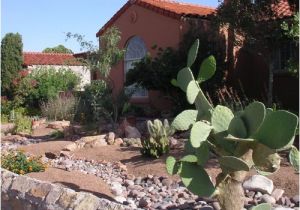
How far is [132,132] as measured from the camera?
11.9m

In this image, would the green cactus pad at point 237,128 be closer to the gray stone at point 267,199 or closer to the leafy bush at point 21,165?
the gray stone at point 267,199

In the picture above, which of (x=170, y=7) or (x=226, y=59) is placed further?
(x=170, y=7)

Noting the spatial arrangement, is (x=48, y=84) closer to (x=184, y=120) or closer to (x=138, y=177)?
(x=138, y=177)

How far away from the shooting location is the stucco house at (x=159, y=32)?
656 inches

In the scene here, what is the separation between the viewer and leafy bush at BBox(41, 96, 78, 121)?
16812 millimetres

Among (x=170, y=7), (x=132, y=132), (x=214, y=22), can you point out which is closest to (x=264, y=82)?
(x=214, y=22)

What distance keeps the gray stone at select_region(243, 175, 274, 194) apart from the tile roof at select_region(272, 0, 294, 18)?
24.5ft

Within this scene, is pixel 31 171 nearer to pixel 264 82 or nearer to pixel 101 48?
pixel 101 48

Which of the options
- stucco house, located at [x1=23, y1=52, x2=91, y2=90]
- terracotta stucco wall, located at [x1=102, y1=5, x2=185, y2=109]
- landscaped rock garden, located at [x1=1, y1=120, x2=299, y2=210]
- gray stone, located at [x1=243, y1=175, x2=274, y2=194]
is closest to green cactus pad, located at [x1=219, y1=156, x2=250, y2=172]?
landscaped rock garden, located at [x1=1, y1=120, x2=299, y2=210]

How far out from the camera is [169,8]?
17.6 metres

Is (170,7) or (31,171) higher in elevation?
(170,7)

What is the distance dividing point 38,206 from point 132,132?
22.9 feet

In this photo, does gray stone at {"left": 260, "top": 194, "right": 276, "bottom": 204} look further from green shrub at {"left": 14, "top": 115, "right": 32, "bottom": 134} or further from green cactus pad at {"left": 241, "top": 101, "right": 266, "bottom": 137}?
→ green shrub at {"left": 14, "top": 115, "right": 32, "bottom": 134}

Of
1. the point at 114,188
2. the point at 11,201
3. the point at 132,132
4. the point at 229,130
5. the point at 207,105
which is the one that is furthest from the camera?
the point at 132,132
